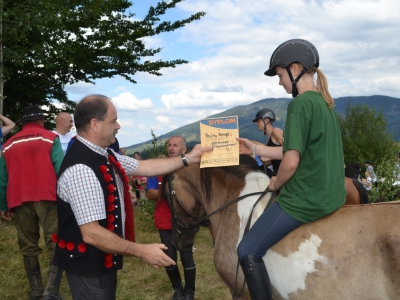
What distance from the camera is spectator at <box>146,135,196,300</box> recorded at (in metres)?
5.42

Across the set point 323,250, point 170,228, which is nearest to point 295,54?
point 323,250

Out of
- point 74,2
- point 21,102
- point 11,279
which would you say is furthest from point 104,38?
point 11,279

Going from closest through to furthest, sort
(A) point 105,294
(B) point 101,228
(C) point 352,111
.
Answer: (B) point 101,228, (A) point 105,294, (C) point 352,111

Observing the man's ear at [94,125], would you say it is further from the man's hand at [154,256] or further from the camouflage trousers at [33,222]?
the camouflage trousers at [33,222]

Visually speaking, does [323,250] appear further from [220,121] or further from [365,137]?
[365,137]

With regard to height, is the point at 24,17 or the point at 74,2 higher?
the point at 74,2

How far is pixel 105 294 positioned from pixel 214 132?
5.25 ft

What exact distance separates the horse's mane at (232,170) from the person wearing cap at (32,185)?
257cm

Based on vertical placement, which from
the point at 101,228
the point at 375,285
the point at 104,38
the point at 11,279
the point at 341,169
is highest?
the point at 104,38

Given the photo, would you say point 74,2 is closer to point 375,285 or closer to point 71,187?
point 71,187

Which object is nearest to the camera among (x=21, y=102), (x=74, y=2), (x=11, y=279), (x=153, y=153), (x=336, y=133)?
(x=336, y=133)

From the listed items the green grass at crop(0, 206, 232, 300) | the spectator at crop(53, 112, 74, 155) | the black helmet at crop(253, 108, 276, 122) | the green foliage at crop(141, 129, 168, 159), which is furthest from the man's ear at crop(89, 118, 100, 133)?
the green foliage at crop(141, 129, 168, 159)

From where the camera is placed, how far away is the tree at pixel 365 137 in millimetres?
65812

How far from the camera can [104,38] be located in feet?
57.4
